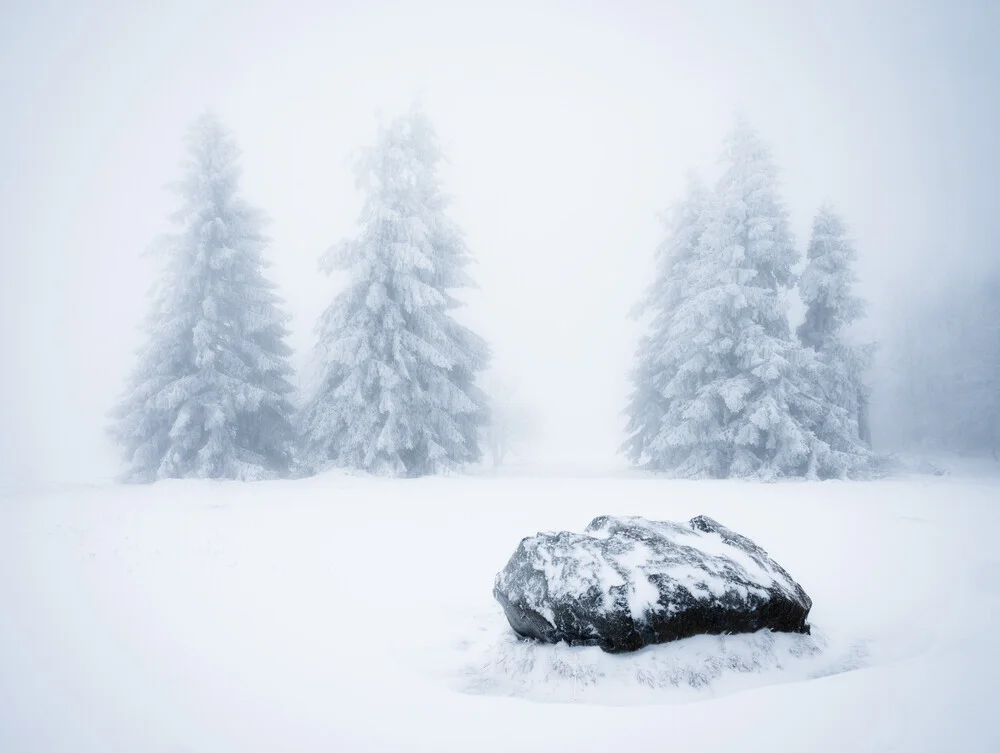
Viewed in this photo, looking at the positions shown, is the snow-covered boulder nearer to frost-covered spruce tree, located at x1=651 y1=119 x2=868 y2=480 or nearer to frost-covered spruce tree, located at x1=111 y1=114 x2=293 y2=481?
frost-covered spruce tree, located at x1=651 y1=119 x2=868 y2=480

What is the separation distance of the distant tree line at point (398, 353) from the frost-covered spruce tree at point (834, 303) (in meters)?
1.71

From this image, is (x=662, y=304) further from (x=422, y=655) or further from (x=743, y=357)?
(x=422, y=655)

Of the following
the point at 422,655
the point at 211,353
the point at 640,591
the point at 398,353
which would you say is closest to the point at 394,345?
the point at 398,353

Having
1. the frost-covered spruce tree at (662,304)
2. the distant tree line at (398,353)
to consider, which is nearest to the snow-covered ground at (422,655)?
the distant tree line at (398,353)

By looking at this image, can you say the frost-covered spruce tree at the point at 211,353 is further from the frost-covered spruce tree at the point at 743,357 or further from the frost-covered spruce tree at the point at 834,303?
the frost-covered spruce tree at the point at 834,303

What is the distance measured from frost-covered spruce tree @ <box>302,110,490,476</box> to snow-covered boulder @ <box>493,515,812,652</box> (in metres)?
11.1

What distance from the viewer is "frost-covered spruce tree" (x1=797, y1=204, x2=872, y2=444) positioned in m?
19.4

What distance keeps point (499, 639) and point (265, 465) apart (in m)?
14.2

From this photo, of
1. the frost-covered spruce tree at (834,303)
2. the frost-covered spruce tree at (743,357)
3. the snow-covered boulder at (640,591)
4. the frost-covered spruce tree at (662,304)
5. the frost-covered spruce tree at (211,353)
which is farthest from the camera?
the frost-covered spruce tree at (662,304)

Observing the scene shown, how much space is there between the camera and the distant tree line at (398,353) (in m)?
15.6

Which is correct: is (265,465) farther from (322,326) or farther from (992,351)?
(992,351)

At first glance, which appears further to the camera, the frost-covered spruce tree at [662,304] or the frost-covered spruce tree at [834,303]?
the frost-covered spruce tree at [662,304]

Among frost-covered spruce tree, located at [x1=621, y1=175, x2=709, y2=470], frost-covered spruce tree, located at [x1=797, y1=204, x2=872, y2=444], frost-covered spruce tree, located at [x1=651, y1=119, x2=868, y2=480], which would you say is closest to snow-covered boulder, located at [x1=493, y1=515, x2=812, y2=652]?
frost-covered spruce tree, located at [x1=651, y1=119, x2=868, y2=480]

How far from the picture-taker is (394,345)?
15836mm
